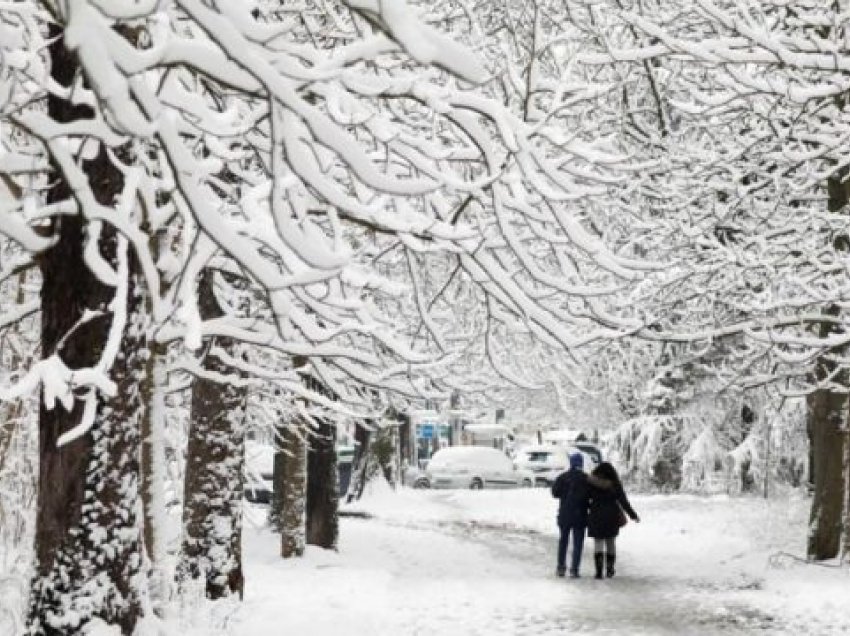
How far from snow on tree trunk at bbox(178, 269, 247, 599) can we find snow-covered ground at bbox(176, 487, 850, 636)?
457 millimetres

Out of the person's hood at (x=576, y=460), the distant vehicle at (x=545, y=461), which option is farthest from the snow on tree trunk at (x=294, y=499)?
the distant vehicle at (x=545, y=461)

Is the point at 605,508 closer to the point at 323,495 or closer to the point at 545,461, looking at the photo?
the point at 323,495

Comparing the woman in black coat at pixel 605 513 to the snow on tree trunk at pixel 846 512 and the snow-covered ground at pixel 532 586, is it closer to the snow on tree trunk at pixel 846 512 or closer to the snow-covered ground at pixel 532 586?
the snow-covered ground at pixel 532 586

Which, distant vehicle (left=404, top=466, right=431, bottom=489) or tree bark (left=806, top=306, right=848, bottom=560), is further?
distant vehicle (left=404, top=466, right=431, bottom=489)

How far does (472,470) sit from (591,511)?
2588 centimetres

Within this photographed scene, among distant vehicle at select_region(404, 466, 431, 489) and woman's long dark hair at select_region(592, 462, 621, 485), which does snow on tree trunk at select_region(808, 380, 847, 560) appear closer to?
woman's long dark hair at select_region(592, 462, 621, 485)

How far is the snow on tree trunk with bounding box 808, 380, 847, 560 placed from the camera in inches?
603

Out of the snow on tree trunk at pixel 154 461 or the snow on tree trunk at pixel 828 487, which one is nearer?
the snow on tree trunk at pixel 154 461

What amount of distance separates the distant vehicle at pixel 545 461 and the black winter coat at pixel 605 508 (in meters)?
28.5

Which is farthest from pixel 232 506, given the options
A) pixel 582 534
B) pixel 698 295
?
pixel 582 534

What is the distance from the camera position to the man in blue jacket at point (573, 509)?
53.7ft

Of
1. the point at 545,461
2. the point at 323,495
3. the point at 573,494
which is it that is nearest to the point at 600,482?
the point at 573,494

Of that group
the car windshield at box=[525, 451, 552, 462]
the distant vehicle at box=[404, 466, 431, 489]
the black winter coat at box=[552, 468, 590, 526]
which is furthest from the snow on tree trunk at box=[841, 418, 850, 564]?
the car windshield at box=[525, 451, 552, 462]

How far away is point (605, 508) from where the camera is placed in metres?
16.7
